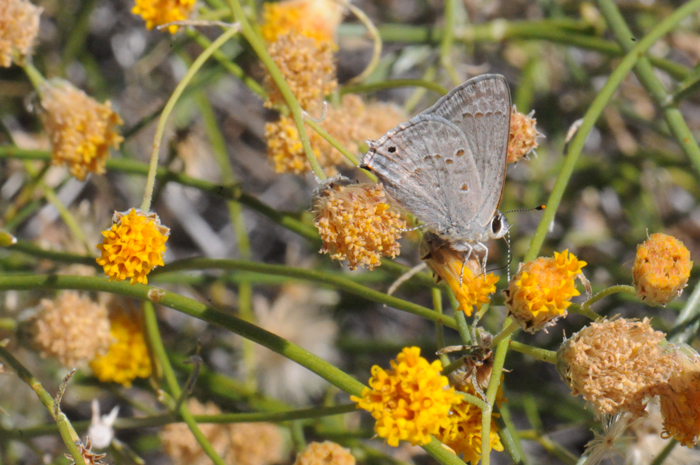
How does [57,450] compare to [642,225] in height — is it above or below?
below

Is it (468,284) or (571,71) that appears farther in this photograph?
(571,71)

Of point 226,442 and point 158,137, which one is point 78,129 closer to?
point 158,137

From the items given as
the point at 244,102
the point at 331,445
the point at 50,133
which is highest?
the point at 244,102

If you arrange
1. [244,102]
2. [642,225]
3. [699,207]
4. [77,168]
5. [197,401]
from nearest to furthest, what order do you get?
[77,168], [197,401], [642,225], [699,207], [244,102]

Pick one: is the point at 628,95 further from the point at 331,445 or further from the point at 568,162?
the point at 331,445

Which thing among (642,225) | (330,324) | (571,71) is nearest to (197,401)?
(330,324)

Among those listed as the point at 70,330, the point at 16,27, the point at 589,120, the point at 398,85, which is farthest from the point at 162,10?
the point at 589,120

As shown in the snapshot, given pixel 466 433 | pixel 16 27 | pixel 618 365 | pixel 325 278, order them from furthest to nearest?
pixel 16 27 → pixel 325 278 → pixel 466 433 → pixel 618 365
